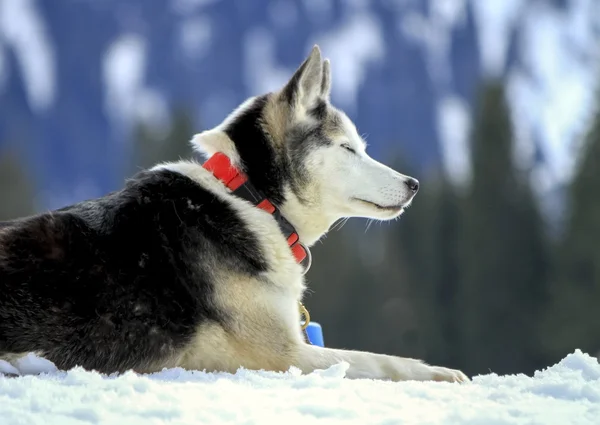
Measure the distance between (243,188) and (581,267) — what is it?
842 inches

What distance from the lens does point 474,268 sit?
28266 mm

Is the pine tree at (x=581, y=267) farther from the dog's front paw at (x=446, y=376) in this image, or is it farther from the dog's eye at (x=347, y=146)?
the dog's front paw at (x=446, y=376)

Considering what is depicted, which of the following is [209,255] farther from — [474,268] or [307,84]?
[474,268]

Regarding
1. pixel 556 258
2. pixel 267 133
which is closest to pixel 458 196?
pixel 556 258

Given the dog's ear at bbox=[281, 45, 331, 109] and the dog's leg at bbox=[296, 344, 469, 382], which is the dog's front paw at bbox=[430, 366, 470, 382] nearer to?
the dog's leg at bbox=[296, 344, 469, 382]

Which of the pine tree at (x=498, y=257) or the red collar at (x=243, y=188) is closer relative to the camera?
the red collar at (x=243, y=188)

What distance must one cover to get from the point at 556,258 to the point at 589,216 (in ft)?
6.34

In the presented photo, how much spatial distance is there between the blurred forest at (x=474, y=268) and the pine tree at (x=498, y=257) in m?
0.03

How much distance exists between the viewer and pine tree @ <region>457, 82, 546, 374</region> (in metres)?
Result: 26.5

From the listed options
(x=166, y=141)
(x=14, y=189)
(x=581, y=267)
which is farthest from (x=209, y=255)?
(x=14, y=189)

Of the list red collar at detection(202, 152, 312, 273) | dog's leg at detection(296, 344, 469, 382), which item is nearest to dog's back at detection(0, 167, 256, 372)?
red collar at detection(202, 152, 312, 273)

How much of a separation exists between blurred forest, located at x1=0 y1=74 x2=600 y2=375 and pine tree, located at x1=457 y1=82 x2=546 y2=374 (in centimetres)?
3

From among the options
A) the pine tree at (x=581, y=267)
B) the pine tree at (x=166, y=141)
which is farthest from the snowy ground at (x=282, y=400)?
the pine tree at (x=166, y=141)

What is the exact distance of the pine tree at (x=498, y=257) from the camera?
26484 millimetres
